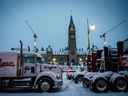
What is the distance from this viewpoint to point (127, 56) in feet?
60.6

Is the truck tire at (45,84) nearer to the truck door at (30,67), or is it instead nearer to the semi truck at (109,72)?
the truck door at (30,67)

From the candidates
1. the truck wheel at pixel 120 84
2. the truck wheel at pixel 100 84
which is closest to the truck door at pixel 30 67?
the truck wheel at pixel 100 84

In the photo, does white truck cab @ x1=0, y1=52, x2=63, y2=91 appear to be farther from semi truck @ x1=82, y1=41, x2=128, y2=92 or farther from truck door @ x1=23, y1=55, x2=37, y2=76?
semi truck @ x1=82, y1=41, x2=128, y2=92

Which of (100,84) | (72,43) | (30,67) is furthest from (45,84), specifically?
(72,43)

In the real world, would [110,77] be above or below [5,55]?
below

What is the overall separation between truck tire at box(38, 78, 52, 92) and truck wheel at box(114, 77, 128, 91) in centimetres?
472

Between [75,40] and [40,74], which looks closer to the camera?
[40,74]

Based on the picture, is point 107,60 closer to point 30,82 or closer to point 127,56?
point 127,56

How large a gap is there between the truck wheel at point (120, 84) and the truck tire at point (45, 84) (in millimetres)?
4719

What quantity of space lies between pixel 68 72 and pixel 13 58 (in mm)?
14227

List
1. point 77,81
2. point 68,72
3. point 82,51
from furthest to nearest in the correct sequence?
point 82,51 → point 68,72 → point 77,81

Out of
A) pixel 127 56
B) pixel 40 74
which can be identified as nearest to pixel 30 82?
pixel 40 74

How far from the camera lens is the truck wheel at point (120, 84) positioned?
55.1 feet

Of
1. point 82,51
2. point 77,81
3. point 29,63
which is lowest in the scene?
point 77,81
